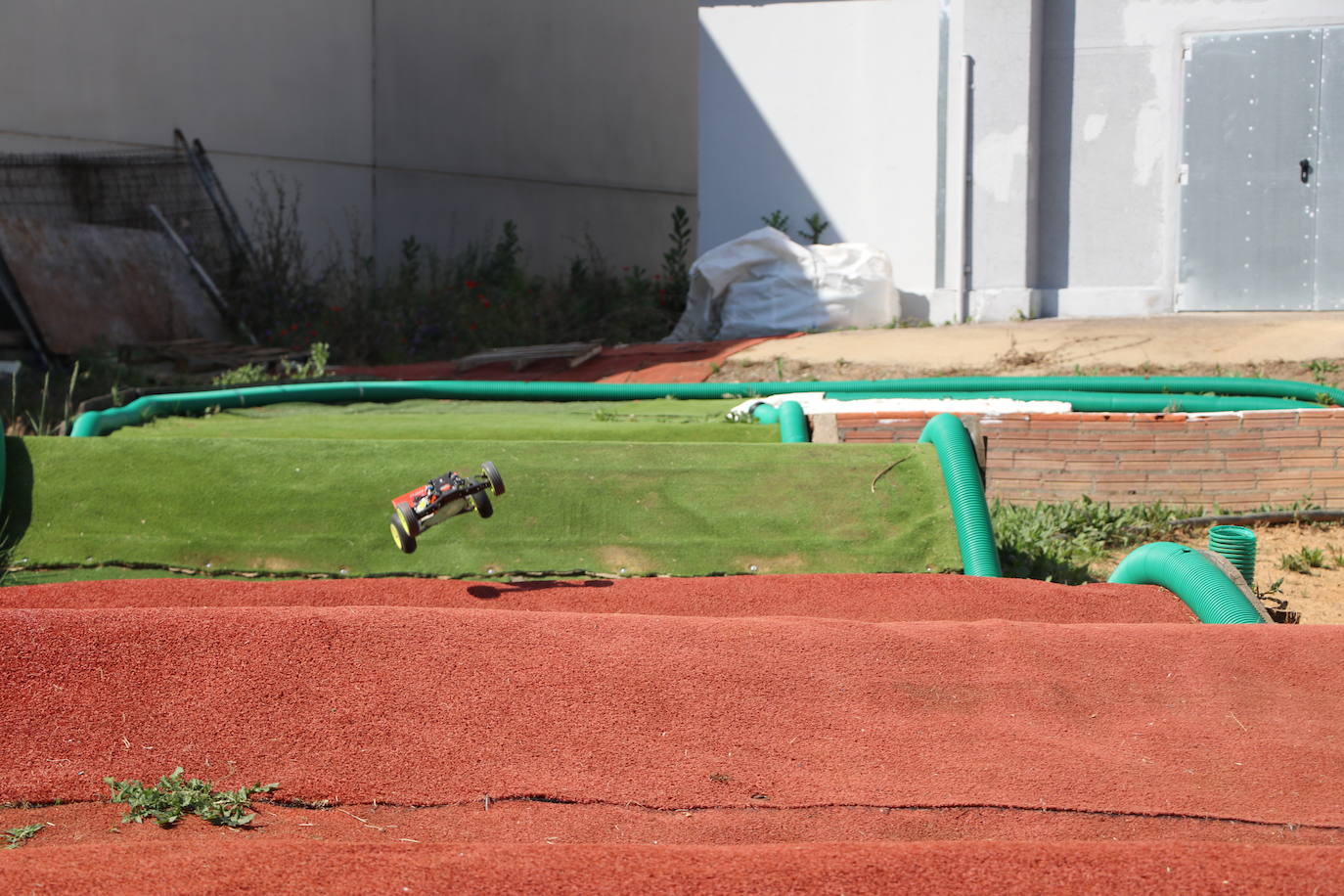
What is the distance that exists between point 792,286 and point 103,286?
18.6ft

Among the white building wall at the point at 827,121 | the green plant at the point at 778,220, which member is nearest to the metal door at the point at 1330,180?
the white building wall at the point at 827,121

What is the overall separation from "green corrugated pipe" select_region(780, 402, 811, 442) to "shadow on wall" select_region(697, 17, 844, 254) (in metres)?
5.95

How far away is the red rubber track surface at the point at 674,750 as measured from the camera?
7.20ft

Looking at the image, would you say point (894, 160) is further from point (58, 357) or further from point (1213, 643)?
point (1213, 643)

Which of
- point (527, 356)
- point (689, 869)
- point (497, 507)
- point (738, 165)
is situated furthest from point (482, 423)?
point (738, 165)

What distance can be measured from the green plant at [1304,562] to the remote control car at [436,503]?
3.52m

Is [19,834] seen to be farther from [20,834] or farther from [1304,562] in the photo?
[1304,562]

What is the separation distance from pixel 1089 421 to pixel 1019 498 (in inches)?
19.0

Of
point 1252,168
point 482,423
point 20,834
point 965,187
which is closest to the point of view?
point 20,834

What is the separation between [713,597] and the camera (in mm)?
4129

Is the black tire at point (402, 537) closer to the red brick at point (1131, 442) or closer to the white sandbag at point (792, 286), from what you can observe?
the red brick at point (1131, 442)

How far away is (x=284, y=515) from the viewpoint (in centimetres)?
469

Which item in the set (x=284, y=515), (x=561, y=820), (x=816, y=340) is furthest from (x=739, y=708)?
(x=816, y=340)

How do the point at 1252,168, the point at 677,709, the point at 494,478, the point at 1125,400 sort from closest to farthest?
1. the point at 677,709
2. the point at 494,478
3. the point at 1125,400
4. the point at 1252,168
